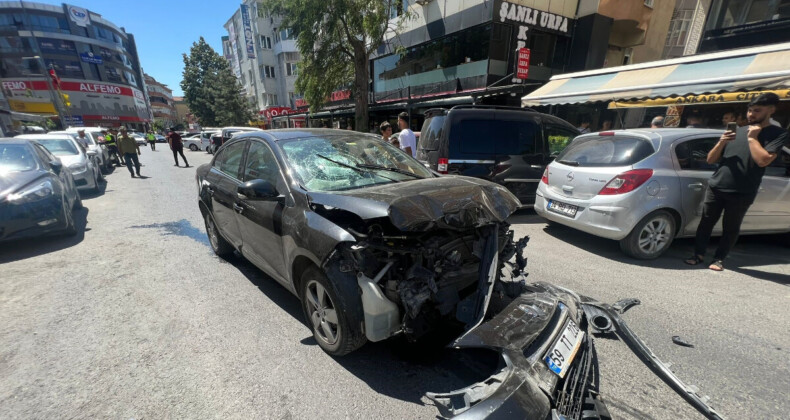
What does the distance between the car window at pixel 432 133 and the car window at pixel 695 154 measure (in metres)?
3.33

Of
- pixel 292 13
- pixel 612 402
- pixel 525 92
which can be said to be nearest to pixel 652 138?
A: pixel 612 402

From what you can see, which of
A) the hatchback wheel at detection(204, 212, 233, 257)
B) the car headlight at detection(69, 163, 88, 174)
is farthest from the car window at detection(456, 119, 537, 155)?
the car headlight at detection(69, 163, 88, 174)

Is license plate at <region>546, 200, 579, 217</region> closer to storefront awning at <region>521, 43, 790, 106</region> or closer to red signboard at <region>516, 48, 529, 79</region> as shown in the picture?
storefront awning at <region>521, 43, 790, 106</region>

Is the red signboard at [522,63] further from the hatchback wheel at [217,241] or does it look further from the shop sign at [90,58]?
the shop sign at [90,58]

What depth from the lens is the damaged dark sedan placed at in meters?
1.51

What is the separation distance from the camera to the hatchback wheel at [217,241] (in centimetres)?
408

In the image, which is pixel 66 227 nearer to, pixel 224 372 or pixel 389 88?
pixel 224 372

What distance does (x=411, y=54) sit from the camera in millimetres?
18312

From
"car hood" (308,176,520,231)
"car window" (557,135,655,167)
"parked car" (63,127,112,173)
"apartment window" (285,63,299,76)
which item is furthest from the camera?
"apartment window" (285,63,299,76)

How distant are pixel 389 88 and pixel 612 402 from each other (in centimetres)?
2049

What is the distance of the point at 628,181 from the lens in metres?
3.89

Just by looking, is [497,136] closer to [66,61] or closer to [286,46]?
[286,46]

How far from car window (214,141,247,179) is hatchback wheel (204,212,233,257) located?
715mm

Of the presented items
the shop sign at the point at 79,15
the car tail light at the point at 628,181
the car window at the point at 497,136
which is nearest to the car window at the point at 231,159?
the car window at the point at 497,136
